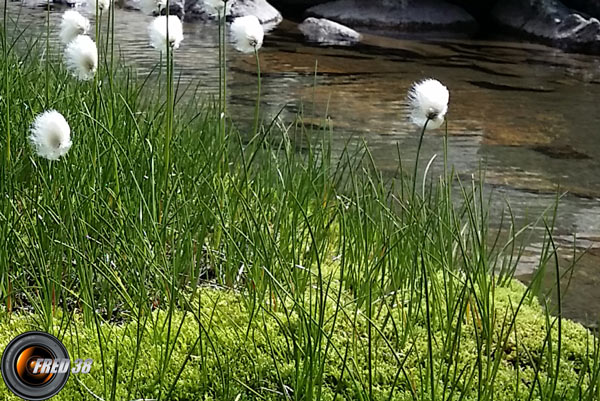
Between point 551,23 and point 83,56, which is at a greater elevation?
point 83,56

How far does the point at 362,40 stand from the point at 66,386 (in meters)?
8.39

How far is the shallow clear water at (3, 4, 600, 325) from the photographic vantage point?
12.1 feet

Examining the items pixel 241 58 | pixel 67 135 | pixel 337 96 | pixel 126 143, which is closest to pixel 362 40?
pixel 241 58

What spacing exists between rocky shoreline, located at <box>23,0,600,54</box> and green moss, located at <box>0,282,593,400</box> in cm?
838

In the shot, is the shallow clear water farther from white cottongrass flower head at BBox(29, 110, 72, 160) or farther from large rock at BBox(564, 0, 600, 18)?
large rock at BBox(564, 0, 600, 18)

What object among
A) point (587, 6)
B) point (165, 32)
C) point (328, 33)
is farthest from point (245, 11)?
point (165, 32)

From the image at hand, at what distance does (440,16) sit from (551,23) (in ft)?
5.41

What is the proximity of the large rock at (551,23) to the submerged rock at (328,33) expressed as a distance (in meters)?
2.65

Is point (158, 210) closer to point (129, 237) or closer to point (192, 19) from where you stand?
point (129, 237)

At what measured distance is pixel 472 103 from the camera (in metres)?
6.04

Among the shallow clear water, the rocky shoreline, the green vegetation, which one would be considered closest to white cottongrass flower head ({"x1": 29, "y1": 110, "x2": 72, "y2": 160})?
the green vegetation

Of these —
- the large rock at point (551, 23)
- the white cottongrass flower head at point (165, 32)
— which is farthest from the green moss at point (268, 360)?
the large rock at point (551, 23)

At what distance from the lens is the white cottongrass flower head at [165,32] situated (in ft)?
5.95

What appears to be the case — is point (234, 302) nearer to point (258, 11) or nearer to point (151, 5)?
point (151, 5)
